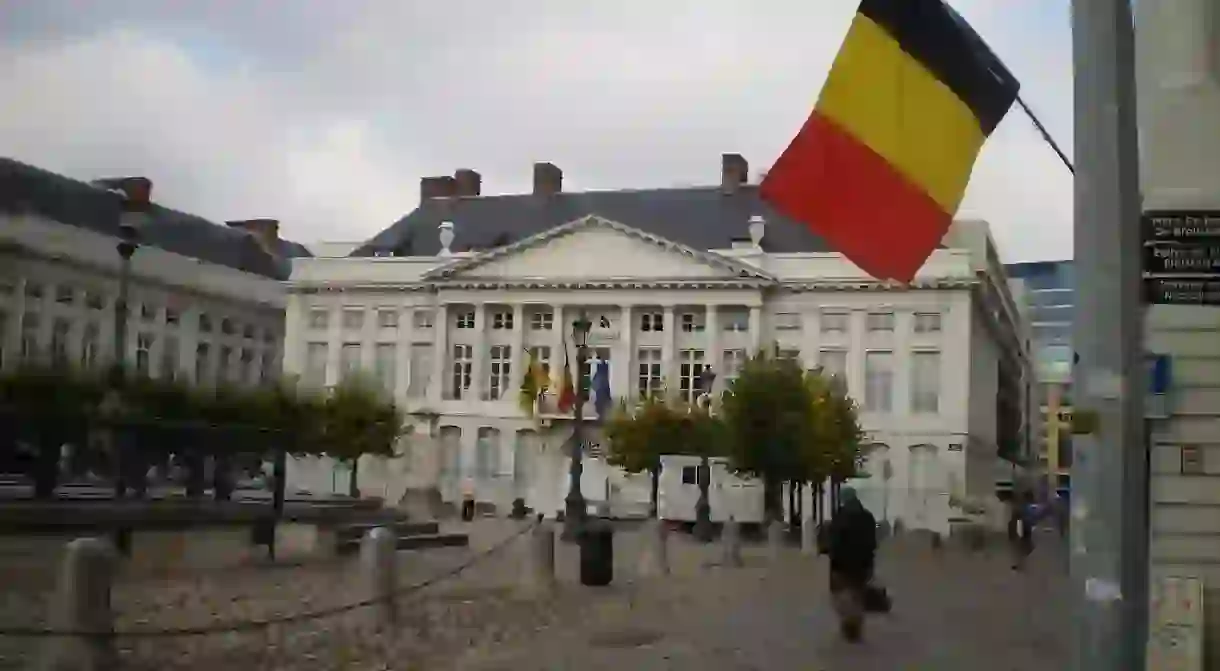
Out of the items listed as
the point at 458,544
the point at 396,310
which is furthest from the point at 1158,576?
the point at 396,310

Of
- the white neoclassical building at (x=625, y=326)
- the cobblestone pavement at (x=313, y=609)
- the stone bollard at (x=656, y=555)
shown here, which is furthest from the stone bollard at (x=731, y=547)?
the white neoclassical building at (x=625, y=326)

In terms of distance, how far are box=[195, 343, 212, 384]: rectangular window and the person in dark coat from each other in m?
15.2

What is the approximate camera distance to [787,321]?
194ft

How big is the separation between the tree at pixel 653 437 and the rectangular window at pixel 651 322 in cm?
1203

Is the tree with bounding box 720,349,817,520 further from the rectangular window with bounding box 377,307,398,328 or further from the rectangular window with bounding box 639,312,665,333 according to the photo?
the rectangular window with bounding box 377,307,398,328

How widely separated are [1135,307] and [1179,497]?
520 cm

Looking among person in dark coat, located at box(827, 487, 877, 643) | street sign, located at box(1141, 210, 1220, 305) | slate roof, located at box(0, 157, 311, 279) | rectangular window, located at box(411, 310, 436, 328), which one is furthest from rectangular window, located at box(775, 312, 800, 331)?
street sign, located at box(1141, 210, 1220, 305)

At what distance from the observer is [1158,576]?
955cm

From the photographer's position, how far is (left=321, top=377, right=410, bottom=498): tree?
43125 mm

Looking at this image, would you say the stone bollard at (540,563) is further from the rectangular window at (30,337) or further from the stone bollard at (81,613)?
the stone bollard at (81,613)

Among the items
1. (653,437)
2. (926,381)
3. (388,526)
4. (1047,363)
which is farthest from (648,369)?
(1047,363)

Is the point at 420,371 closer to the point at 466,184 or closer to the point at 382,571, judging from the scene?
the point at 466,184

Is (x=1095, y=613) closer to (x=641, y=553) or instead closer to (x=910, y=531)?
(x=641, y=553)

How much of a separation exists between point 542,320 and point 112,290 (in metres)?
38.6
